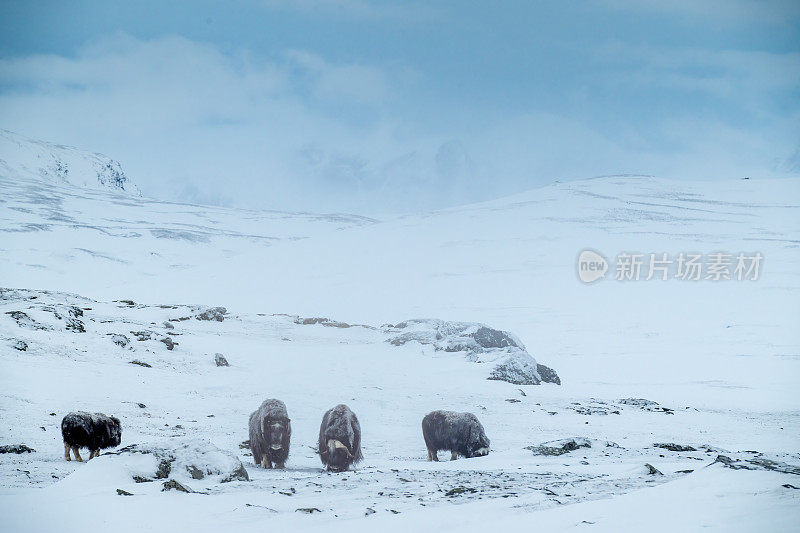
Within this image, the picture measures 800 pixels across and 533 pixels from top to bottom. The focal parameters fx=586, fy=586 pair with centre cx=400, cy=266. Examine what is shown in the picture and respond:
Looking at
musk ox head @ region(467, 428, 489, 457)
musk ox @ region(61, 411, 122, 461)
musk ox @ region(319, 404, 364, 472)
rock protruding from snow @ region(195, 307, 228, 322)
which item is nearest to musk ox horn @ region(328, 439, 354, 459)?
musk ox @ region(319, 404, 364, 472)

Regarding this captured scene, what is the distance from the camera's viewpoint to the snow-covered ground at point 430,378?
7.68m

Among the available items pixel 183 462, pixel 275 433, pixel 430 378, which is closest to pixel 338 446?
pixel 275 433

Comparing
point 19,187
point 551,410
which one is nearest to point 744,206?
point 551,410

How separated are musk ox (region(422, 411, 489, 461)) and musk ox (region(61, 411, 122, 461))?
772cm

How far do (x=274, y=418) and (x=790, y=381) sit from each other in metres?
30.5

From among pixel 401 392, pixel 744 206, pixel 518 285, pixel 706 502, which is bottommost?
pixel 401 392

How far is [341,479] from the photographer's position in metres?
11.0

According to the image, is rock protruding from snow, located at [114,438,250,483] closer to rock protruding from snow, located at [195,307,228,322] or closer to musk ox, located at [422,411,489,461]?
musk ox, located at [422,411,489,461]

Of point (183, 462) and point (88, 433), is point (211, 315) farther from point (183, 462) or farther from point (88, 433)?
point (183, 462)

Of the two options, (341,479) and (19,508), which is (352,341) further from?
(19,508)

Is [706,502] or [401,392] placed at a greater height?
[706,502]

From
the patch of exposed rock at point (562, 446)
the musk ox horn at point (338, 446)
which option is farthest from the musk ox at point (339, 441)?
the patch of exposed rock at point (562, 446)

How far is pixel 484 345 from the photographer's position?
36000 mm

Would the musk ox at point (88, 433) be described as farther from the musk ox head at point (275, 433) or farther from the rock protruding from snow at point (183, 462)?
the musk ox head at point (275, 433)
